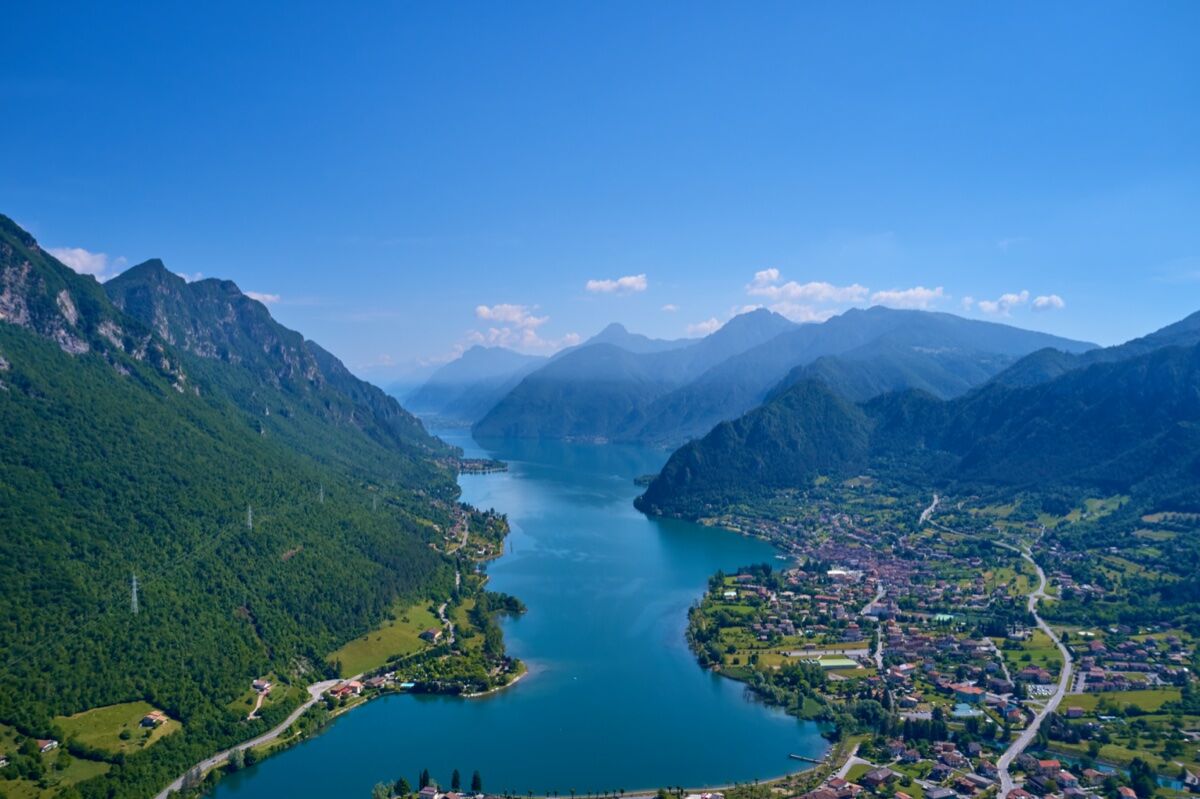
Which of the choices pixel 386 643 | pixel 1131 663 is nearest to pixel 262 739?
pixel 386 643

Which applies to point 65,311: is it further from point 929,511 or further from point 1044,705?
point 929,511

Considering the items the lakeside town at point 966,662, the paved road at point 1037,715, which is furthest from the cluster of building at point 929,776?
the paved road at point 1037,715

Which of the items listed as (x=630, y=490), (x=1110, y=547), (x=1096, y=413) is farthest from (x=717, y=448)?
(x=1110, y=547)

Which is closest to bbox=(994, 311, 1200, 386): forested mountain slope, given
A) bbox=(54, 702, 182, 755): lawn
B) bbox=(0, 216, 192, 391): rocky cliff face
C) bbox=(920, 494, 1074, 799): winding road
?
bbox=(920, 494, 1074, 799): winding road

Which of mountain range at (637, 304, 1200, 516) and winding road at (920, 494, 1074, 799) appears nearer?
winding road at (920, 494, 1074, 799)

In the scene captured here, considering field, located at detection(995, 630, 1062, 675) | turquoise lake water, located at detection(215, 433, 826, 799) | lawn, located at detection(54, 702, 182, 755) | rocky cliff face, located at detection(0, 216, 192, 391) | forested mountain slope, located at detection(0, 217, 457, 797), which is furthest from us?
rocky cliff face, located at detection(0, 216, 192, 391)

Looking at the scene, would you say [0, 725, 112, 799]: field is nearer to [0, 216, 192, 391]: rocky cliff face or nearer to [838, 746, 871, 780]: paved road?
[838, 746, 871, 780]: paved road
